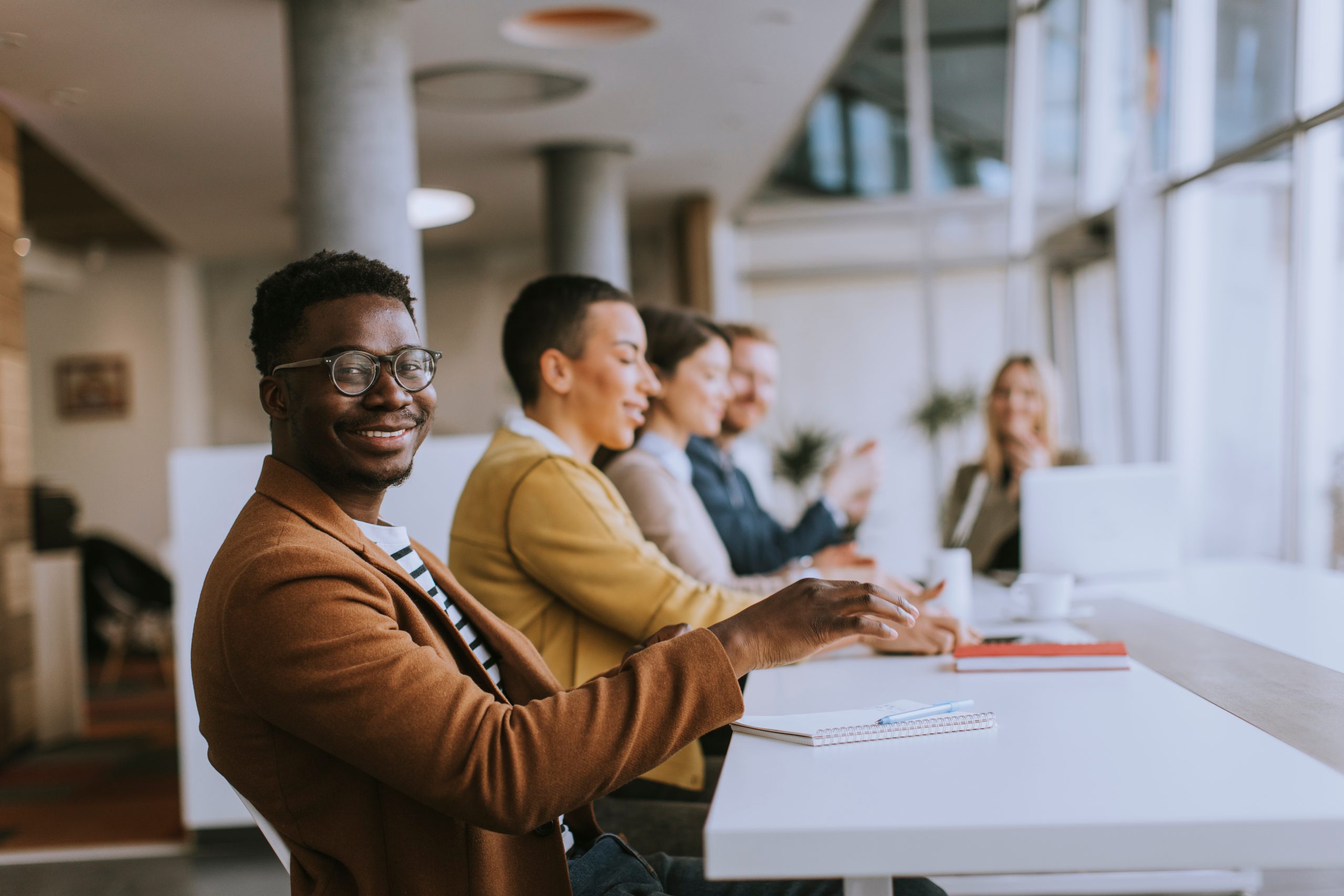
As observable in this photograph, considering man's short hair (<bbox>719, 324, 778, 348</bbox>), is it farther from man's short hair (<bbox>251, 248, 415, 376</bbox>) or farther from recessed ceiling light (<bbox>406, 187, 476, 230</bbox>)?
recessed ceiling light (<bbox>406, 187, 476, 230</bbox>)

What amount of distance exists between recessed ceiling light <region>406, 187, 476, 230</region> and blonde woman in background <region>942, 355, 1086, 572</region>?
177 inches

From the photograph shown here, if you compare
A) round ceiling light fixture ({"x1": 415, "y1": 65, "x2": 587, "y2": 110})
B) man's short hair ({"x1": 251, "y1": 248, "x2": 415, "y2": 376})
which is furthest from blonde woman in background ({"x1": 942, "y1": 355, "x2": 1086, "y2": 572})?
round ceiling light fixture ({"x1": 415, "y1": 65, "x2": 587, "y2": 110})

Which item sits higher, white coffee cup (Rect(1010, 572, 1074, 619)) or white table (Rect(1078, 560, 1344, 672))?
white coffee cup (Rect(1010, 572, 1074, 619))

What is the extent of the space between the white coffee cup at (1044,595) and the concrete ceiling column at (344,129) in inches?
121

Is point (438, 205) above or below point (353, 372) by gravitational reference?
above

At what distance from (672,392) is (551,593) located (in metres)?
0.90

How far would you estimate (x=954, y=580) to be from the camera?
7.29ft

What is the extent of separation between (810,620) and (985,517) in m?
2.54

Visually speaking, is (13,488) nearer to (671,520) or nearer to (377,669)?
(671,520)

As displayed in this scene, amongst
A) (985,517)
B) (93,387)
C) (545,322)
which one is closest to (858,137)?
(985,517)

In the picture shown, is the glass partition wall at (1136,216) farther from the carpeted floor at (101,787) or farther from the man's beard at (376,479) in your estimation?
the carpeted floor at (101,787)

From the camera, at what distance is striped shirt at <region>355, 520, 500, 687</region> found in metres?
1.35

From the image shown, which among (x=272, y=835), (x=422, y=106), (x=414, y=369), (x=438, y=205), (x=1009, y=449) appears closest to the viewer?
(x=272, y=835)

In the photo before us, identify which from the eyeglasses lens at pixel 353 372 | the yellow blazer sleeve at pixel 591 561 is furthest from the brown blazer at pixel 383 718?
the yellow blazer sleeve at pixel 591 561
